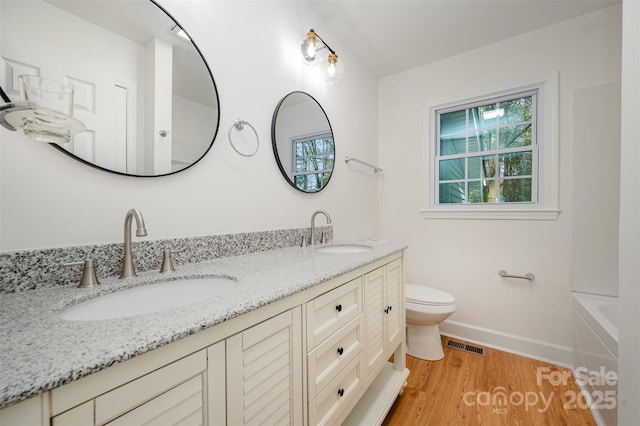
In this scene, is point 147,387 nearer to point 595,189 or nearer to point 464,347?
point 464,347

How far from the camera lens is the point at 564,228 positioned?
1.87 meters

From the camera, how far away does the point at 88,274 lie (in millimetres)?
744

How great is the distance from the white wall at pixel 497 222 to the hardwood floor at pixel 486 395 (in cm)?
30

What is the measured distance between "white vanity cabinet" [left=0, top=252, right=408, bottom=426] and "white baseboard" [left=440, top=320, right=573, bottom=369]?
1.24 meters

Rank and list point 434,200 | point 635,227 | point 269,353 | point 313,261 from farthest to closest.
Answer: point 434,200
point 313,261
point 635,227
point 269,353

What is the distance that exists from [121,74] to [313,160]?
109cm

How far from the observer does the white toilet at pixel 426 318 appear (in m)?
1.82

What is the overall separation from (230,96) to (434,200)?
198 cm

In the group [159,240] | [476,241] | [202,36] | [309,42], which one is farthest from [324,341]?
[476,241]

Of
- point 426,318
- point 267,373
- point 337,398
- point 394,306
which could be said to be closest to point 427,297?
point 426,318

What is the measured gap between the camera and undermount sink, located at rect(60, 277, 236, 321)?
2.21ft

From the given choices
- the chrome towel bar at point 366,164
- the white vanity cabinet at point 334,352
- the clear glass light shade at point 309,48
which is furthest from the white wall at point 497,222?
the white vanity cabinet at point 334,352

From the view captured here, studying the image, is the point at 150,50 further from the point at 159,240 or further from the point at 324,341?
the point at 324,341

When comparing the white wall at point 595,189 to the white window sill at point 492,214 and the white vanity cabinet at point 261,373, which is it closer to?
the white window sill at point 492,214
